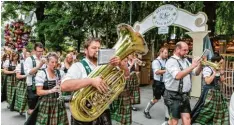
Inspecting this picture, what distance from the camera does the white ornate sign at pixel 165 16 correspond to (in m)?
8.73

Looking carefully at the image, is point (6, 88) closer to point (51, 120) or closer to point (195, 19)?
point (51, 120)

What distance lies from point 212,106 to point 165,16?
171 inches

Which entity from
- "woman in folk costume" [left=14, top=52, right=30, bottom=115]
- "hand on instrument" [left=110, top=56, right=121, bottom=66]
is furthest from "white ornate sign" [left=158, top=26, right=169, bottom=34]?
"hand on instrument" [left=110, top=56, right=121, bottom=66]

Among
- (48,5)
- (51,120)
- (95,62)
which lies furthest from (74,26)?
(95,62)

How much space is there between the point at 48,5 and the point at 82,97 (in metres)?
14.7

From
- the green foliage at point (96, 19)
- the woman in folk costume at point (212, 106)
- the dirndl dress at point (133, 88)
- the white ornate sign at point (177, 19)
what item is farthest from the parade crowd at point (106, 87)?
the green foliage at point (96, 19)

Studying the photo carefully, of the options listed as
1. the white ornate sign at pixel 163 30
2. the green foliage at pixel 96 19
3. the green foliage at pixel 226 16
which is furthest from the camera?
the green foliage at pixel 96 19

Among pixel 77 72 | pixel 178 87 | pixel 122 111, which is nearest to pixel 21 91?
pixel 122 111

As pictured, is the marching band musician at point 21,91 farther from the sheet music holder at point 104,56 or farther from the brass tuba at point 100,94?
the sheet music holder at point 104,56

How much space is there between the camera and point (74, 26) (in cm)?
1477

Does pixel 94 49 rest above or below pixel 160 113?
above

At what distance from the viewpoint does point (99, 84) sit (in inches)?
102

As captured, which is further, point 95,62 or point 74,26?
point 74,26

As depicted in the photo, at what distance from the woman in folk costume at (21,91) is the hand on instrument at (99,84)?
3829 mm
